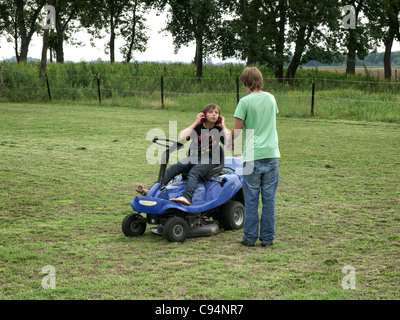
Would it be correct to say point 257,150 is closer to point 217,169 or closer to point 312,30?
point 217,169

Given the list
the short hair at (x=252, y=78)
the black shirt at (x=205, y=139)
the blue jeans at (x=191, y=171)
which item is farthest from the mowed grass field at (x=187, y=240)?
the short hair at (x=252, y=78)

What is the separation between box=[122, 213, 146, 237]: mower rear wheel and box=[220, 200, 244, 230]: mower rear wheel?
903 mm

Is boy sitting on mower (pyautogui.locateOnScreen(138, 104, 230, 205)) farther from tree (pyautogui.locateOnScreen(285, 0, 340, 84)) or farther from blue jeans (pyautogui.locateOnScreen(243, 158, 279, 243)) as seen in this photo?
tree (pyautogui.locateOnScreen(285, 0, 340, 84))

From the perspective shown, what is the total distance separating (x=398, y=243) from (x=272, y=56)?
1155 inches

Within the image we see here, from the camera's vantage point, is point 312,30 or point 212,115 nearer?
point 212,115

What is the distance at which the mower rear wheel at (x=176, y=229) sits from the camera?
5.70 metres

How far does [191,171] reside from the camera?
5.94 meters

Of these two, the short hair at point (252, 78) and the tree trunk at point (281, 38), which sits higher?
the tree trunk at point (281, 38)

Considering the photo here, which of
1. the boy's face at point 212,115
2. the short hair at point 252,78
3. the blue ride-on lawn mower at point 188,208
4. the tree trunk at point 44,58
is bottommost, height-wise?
the blue ride-on lawn mower at point 188,208

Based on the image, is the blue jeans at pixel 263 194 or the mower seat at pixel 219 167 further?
the mower seat at pixel 219 167

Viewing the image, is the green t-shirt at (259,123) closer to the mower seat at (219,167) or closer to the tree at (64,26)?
the mower seat at (219,167)

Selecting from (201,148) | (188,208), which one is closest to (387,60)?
(201,148)

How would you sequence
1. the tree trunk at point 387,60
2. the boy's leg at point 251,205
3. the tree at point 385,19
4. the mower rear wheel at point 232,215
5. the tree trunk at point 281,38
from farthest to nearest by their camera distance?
the tree trunk at point 387,60, the tree at point 385,19, the tree trunk at point 281,38, the mower rear wheel at point 232,215, the boy's leg at point 251,205

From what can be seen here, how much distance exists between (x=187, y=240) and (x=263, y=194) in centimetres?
95
